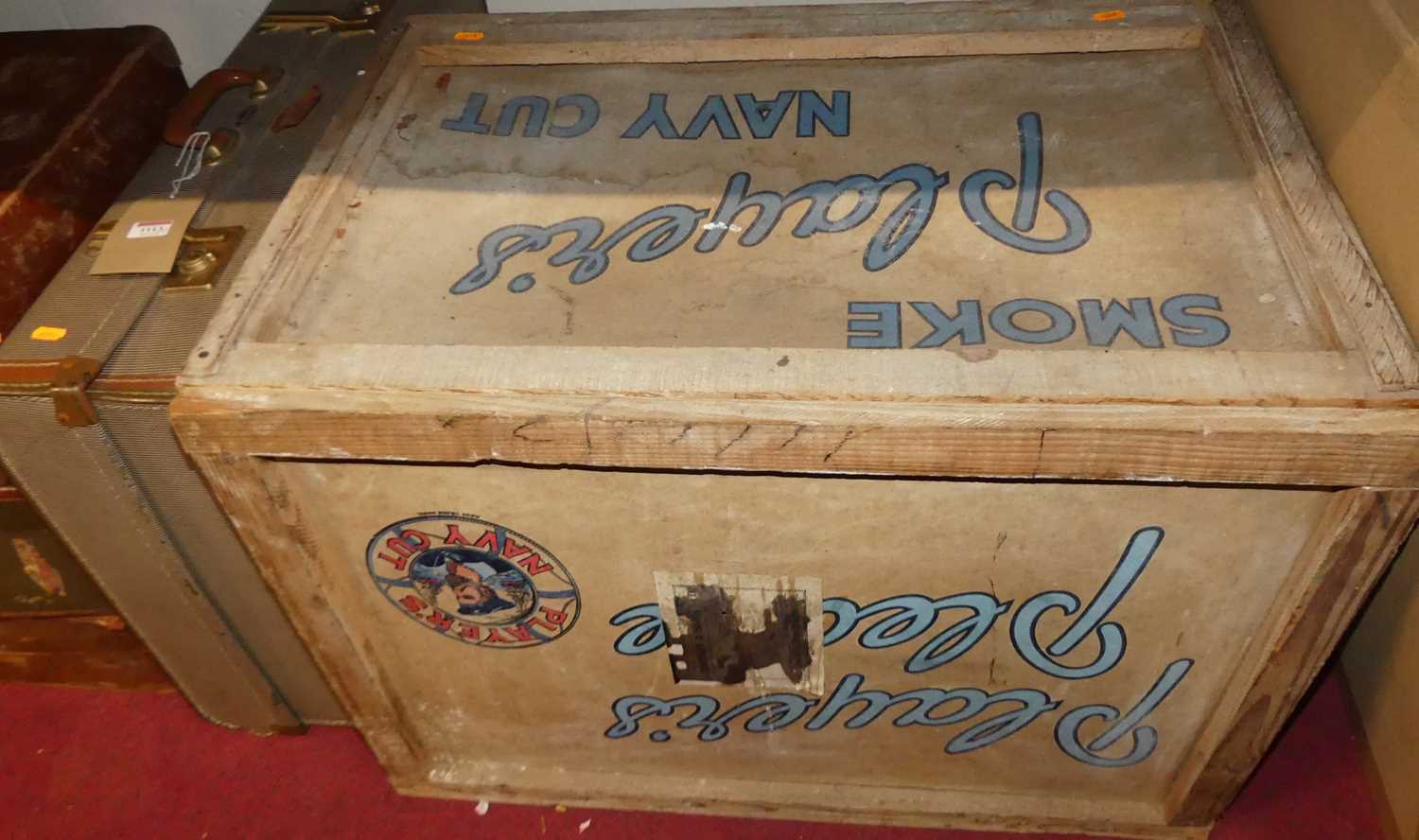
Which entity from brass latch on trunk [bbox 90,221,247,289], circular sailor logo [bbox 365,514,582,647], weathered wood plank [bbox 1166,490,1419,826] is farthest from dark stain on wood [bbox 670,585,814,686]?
brass latch on trunk [bbox 90,221,247,289]

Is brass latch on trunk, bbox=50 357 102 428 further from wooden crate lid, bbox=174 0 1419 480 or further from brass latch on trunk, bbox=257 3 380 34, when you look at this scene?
brass latch on trunk, bbox=257 3 380 34

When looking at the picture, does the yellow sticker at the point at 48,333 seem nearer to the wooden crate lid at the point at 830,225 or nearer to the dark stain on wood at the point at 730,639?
the wooden crate lid at the point at 830,225

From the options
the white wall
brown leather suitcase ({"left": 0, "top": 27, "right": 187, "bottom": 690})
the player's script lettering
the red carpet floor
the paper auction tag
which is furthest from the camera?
the white wall

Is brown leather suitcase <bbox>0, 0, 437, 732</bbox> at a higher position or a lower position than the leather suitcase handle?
lower

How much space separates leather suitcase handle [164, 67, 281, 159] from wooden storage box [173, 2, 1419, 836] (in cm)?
22

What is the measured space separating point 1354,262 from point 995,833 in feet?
2.77

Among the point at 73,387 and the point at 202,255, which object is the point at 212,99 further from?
the point at 73,387

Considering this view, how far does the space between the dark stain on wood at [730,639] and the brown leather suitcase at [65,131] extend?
89 centimetres

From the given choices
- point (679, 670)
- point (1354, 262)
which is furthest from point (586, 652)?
point (1354, 262)

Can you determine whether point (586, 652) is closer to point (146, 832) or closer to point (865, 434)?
point (865, 434)

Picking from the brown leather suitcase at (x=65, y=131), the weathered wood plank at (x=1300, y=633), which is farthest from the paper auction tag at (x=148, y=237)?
the weathered wood plank at (x=1300, y=633)

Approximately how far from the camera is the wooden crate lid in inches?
36.5

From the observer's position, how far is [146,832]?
1.46m

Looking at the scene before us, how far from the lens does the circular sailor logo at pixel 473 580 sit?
A: 1102 mm
